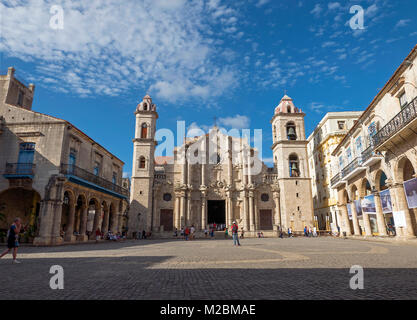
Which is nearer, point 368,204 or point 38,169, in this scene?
point 38,169

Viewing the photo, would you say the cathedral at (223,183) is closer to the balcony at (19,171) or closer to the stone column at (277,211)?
the stone column at (277,211)

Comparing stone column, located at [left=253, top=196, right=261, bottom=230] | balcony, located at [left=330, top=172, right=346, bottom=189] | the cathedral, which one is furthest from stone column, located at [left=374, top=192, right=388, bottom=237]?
stone column, located at [left=253, top=196, right=261, bottom=230]

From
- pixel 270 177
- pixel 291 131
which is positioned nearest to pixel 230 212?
pixel 270 177

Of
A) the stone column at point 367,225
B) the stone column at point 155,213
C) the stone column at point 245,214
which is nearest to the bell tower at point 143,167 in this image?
the stone column at point 155,213

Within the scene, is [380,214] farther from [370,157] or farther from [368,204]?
[370,157]

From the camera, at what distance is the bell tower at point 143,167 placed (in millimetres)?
34094

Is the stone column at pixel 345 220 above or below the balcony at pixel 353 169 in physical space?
below

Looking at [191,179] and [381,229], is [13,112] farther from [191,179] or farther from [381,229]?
[381,229]

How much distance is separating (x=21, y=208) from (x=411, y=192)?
2729 cm

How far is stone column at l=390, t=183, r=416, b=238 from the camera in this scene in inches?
647

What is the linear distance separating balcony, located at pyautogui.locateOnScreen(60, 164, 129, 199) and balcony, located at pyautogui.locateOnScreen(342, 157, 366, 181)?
22069mm

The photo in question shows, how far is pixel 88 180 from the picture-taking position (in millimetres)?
24141

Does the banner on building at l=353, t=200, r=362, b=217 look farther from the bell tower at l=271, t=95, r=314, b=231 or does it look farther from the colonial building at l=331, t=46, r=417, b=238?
the bell tower at l=271, t=95, r=314, b=231

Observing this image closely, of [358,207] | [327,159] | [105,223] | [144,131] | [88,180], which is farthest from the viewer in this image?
[327,159]
